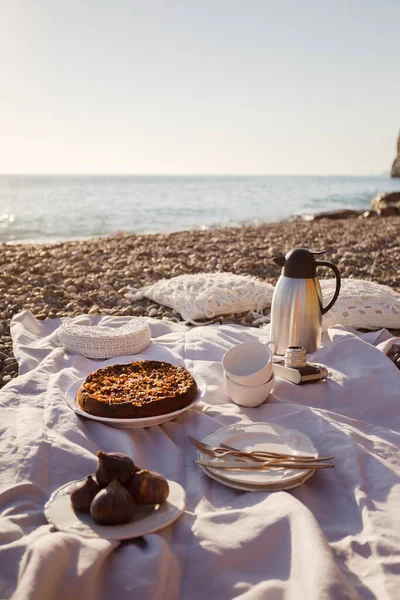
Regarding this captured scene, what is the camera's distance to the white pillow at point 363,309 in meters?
4.06

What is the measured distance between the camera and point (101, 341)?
3422 mm

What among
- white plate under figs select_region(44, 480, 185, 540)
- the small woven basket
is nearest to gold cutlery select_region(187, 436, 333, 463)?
white plate under figs select_region(44, 480, 185, 540)

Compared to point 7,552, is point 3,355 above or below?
below

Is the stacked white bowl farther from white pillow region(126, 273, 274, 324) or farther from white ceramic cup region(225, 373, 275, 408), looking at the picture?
white pillow region(126, 273, 274, 324)

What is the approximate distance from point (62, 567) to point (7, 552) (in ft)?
0.60

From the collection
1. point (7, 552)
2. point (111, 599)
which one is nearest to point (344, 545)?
point (111, 599)

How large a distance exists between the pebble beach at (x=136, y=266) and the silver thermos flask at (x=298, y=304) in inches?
51.4

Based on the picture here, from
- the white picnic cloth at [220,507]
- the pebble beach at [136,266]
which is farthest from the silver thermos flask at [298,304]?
the pebble beach at [136,266]

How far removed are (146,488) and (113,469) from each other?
118 millimetres

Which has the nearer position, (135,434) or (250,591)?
(250,591)

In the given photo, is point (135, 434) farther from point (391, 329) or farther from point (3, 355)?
point (391, 329)

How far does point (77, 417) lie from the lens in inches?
91.4

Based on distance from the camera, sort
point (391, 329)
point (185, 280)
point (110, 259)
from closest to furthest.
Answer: point (391, 329) → point (185, 280) → point (110, 259)

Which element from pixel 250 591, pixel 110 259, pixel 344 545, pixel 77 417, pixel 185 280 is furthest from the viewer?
pixel 110 259
